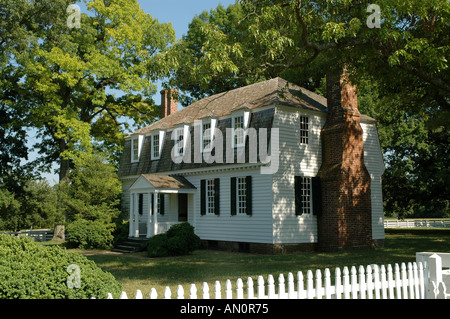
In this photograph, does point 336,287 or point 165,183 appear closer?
point 336,287

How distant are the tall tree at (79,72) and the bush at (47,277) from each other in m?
21.4

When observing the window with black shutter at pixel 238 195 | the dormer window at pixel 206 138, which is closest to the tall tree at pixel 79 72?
the dormer window at pixel 206 138

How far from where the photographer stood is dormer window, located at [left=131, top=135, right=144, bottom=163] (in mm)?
27891

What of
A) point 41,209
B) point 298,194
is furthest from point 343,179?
point 41,209

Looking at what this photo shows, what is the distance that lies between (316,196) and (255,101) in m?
5.36

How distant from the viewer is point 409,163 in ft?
114

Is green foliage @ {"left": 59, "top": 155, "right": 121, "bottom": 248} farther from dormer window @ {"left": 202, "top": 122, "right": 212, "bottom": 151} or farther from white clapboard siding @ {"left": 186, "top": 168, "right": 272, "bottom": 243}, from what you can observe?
dormer window @ {"left": 202, "top": 122, "right": 212, "bottom": 151}

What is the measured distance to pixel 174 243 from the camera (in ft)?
60.4

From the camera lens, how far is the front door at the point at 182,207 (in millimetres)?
24953

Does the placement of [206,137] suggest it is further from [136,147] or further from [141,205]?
[136,147]

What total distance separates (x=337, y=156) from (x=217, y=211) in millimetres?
6392

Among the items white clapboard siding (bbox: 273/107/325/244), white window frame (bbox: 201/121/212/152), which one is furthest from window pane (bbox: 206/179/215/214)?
white clapboard siding (bbox: 273/107/325/244)

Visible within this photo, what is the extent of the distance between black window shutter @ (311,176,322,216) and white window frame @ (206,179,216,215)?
512cm
